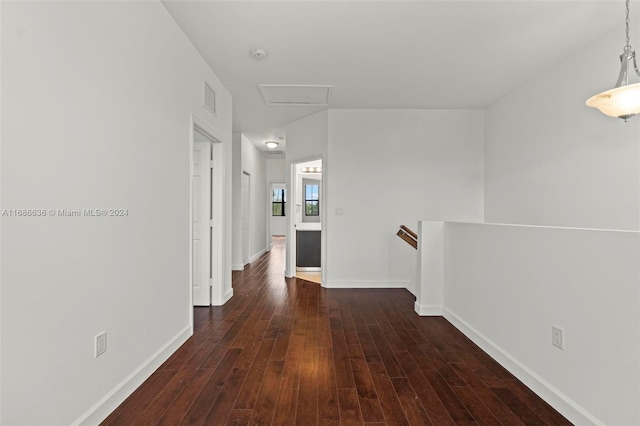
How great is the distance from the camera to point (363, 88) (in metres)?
3.95

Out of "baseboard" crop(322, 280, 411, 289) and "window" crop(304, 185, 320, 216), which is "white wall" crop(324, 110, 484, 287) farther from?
"window" crop(304, 185, 320, 216)

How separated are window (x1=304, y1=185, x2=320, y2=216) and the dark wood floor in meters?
6.70

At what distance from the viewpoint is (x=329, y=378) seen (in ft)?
7.20

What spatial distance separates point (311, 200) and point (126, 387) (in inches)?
332

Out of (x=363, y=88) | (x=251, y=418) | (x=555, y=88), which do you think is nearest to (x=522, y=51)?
(x=555, y=88)

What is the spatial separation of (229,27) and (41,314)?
2377mm

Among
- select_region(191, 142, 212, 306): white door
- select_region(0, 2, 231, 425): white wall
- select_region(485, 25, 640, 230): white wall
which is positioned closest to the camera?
select_region(0, 2, 231, 425): white wall

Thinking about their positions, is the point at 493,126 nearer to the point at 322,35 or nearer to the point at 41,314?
the point at 322,35

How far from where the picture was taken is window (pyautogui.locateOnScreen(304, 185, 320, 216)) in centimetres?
1012

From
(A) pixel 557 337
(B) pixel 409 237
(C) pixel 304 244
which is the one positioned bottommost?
(A) pixel 557 337

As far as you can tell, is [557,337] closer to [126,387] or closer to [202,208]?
[126,387]

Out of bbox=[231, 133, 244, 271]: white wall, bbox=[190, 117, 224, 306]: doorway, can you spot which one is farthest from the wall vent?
bbox=[231, 133, 244, 271]: white wall

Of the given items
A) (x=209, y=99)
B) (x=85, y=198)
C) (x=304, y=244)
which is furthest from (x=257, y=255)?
(x=85, y=198)

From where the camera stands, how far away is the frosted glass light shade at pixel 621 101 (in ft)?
6.89
